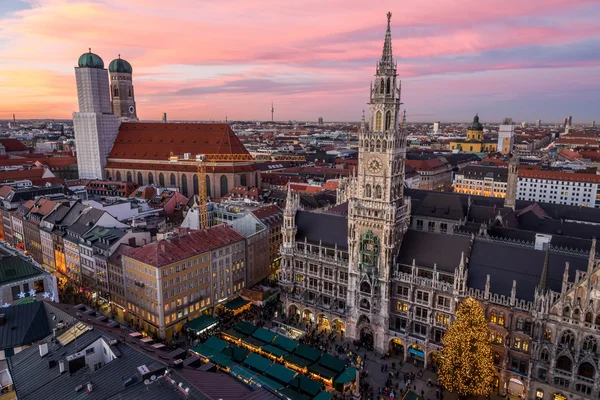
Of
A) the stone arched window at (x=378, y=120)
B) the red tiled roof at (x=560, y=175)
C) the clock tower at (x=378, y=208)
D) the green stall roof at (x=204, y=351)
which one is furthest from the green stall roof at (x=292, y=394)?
the red tiled roof at (x=560, y=175)

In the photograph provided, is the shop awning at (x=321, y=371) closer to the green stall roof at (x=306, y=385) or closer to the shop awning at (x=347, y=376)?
the shop awning at (x=347, y=376)

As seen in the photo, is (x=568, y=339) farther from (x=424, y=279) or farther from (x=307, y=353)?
(x=307, y=353)

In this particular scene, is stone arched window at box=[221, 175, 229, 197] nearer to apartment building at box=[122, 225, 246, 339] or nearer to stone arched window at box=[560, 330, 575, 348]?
apartment building at box=[122, 225, 246, 339]

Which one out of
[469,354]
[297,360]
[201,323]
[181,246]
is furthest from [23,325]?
[469,354]

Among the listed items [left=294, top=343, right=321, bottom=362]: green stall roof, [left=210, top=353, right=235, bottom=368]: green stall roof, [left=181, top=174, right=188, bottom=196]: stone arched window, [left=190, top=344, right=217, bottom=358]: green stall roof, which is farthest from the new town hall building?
[left=181, top=174, right=188, bottom=196]: stone arched window

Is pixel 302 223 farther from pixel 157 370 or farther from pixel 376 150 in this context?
pixel 157 370

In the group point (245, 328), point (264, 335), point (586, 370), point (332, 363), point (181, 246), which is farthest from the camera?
point (181, 246)
